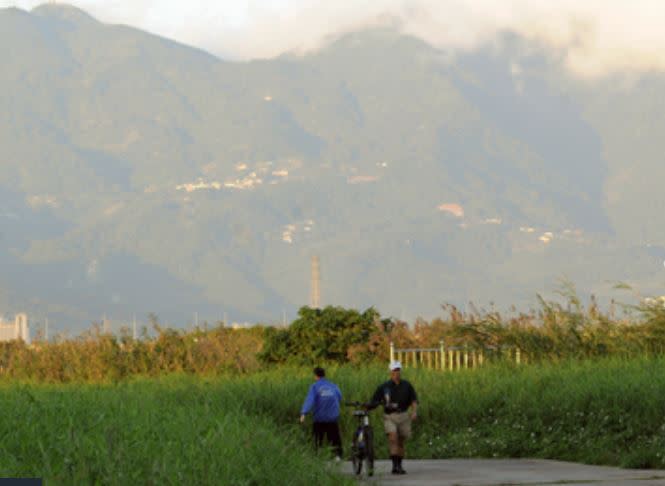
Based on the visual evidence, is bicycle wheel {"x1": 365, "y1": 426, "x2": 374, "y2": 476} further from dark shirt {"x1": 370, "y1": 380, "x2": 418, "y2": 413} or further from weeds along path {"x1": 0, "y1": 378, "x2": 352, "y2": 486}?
weeds along path {"x1": 0, "y1": 378, "x2": 352, "y2": 486}

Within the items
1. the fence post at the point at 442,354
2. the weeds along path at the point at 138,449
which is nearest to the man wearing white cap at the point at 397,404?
the weeds along path at the point at 138,449

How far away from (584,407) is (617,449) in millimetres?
2264

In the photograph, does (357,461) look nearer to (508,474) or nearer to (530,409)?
(508,474)

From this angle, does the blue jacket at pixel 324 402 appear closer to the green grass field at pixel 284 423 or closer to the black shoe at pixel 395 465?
the green grass field at pixel 284 423

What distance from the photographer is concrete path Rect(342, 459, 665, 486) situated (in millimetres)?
21516

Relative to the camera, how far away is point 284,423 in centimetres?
3080

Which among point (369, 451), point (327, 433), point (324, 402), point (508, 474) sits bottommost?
point (508, 474)

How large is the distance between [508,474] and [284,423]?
8641 millimetres

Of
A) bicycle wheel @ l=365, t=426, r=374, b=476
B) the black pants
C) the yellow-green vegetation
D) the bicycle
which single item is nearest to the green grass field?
the black pants

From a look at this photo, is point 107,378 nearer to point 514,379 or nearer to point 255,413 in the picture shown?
point 255,413

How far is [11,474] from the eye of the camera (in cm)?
1422

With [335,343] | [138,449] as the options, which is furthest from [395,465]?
[335,343]

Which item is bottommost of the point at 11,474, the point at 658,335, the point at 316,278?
the point at 11,474

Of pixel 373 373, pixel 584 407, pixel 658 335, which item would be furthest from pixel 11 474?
pixel 658 335
